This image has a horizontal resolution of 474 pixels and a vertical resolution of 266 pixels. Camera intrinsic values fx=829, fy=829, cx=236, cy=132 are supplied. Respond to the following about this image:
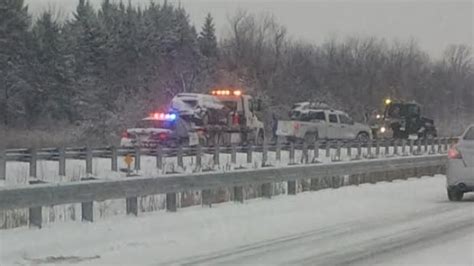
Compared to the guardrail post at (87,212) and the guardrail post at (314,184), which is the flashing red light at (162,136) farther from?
the guardrail post at (87,212)

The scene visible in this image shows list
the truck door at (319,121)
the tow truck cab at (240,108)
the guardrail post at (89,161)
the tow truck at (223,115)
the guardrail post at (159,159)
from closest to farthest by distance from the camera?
the guardrail post at (89,161), the guardrail post at (159,159), the tow truck at (223,115), the tow truck cab at (240,108), the truck door at (319,121)

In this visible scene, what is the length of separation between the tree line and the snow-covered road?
32489 millimetres

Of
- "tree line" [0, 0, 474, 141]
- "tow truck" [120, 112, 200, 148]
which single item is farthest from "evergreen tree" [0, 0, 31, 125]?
"tow truck" [120, 112, 200, 148]

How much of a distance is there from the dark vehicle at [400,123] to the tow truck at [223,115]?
11.5 meters

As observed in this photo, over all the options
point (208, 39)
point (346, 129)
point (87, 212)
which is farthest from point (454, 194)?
point (208, 39)

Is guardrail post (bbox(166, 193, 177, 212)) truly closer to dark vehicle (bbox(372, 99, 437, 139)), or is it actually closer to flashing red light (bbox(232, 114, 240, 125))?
flashing red light (bbox(232, 114, 240, 125))

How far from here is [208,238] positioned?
11.0m

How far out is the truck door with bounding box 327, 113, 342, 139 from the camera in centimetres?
4020

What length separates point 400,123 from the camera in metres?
46.5

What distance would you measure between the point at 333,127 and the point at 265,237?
97.1 ft

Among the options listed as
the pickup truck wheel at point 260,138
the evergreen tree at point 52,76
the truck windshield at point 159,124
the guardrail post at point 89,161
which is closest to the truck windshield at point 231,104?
the pickup truck wheel at point 260,138

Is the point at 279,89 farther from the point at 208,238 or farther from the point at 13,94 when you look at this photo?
the point at 208,238

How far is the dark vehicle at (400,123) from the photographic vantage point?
46.3m

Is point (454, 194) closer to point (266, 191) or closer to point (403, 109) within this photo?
point (266, 191)
